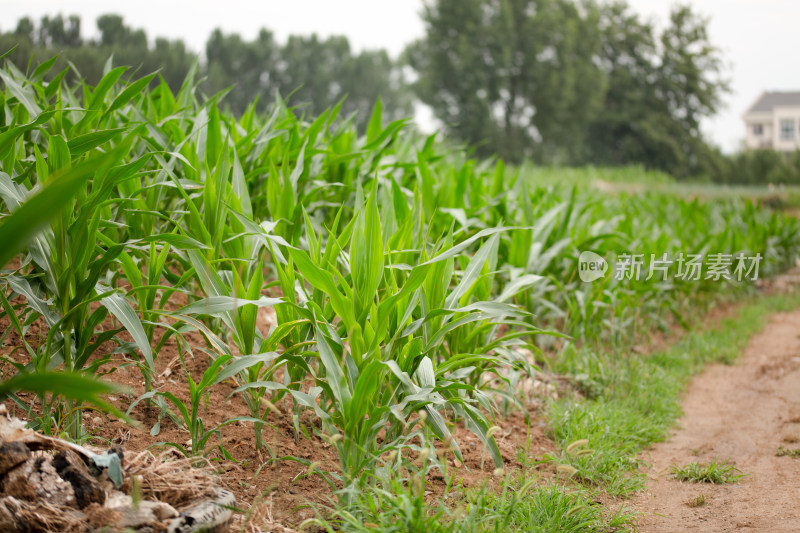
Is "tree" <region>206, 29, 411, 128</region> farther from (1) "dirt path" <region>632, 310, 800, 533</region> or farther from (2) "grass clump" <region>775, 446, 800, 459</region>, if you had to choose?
(2) "grass clump" <region>775, 446, 800, 459</region>

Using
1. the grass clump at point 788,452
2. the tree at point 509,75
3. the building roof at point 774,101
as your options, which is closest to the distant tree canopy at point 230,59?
the grass clump at point 788,452

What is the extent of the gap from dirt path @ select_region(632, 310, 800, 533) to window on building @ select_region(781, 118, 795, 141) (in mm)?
40666

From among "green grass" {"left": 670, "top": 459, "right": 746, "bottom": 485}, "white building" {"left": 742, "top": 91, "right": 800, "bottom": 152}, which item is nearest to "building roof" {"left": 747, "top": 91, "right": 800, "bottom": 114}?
"white building" {"left": 742, "top": 91, "right": 800, "bottom": 152}

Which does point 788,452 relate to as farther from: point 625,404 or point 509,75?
point 509,75

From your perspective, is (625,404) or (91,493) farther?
(625,404)

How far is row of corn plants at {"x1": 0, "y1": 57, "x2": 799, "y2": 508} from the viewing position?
65.8 inches

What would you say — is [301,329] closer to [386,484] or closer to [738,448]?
[386,484]

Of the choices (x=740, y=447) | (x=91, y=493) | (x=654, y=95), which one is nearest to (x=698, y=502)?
(x=740, y=447)

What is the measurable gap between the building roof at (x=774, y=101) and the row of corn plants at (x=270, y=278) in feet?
142

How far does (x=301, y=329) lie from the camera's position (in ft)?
6.26

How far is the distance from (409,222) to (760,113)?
44954 millimetres

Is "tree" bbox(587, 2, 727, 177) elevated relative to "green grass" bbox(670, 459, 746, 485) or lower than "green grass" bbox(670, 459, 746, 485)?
elevated

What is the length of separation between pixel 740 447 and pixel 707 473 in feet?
1.61

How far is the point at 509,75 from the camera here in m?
23.8
